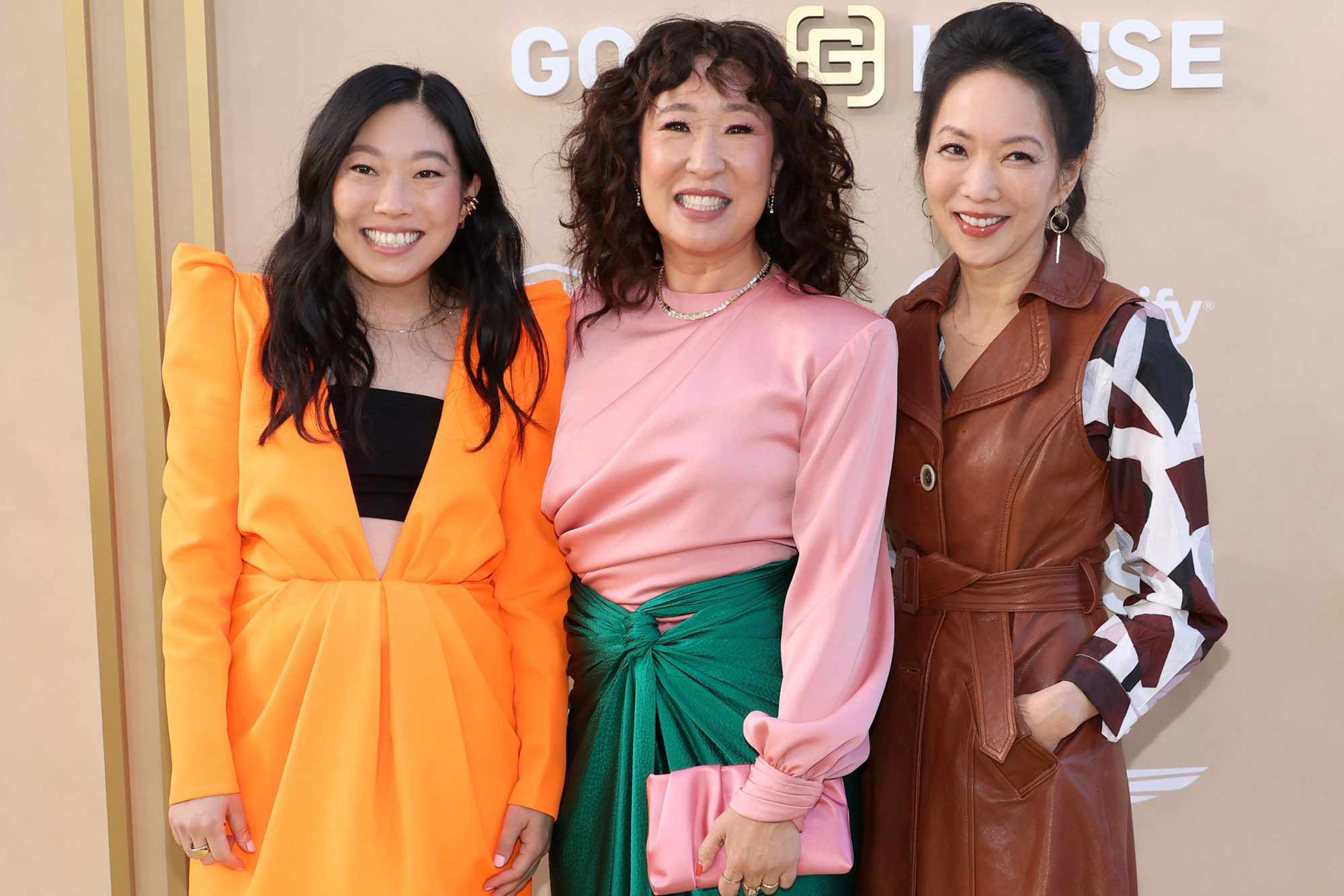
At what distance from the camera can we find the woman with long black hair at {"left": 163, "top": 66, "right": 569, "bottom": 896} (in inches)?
68.7

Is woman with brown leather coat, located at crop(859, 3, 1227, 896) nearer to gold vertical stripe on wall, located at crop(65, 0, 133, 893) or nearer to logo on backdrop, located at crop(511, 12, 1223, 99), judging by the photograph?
logo on backdrop, located at crop(511, 12, 1223, 99)

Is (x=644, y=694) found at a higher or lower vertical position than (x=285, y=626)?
lower

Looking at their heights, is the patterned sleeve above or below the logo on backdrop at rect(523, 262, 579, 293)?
below

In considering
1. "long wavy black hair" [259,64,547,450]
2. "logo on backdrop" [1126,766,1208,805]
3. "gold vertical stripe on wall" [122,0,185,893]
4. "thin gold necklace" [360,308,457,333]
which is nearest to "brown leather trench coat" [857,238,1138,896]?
"long wavy black hair" [259,64,547,450]

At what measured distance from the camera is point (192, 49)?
2740mm

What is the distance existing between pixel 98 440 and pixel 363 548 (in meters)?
1.36

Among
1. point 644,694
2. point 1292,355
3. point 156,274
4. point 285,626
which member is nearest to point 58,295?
point 156,274

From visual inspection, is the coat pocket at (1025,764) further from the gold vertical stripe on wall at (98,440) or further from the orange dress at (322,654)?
the gold vertical stripe on wall at (98,440)

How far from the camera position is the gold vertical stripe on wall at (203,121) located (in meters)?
2.74

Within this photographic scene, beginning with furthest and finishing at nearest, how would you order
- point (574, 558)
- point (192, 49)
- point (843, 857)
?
point (192, 49)
point (574, 558)
point (843, 857)

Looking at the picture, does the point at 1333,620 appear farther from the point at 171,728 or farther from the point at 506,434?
the point at 171,728

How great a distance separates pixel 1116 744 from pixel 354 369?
1.37 m

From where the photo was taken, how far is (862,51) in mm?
2803

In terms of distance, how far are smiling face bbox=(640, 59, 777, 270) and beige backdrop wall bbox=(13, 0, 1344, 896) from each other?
1049mm
